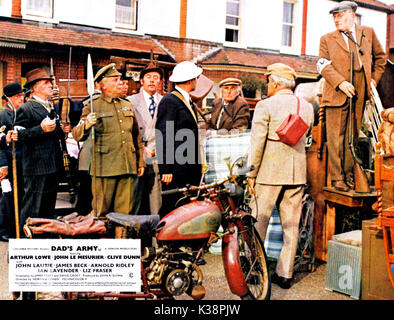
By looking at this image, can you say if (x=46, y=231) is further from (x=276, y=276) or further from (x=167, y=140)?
(x=276, y=276)

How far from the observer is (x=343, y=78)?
505cm

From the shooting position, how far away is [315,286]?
4.52m

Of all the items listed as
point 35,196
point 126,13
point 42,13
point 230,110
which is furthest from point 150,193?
point 126,13

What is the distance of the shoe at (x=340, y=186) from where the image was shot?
4939mm

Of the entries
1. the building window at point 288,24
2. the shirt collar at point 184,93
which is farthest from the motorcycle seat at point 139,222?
the building window at point 288,24

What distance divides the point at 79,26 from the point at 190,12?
8.49 feet

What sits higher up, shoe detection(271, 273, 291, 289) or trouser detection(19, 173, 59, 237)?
trouser detection(19, 173, 59, 237)

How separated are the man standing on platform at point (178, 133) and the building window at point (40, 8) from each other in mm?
6962

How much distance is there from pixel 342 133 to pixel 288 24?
16.2 ft

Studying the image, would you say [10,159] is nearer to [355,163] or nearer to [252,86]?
[355,163]

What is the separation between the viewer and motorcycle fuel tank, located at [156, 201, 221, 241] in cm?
341

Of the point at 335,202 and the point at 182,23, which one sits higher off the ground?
the point at 182,23

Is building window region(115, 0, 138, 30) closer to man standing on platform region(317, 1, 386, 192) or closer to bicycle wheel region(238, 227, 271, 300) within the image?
man standing on platform region(317, 1, 386, 192)

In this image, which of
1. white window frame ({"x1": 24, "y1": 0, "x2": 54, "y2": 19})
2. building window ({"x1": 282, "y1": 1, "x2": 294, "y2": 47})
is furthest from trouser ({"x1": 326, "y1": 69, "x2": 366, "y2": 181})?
white window frame ({"x1": 24, "y1": 0, "x2": 54, "y2": 19})
